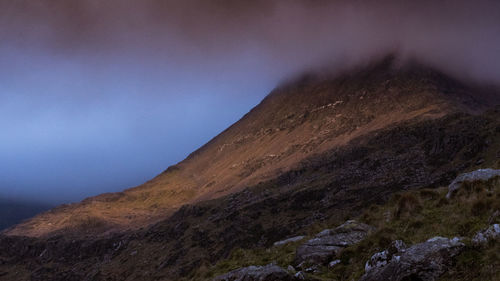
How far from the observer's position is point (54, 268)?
165 metres

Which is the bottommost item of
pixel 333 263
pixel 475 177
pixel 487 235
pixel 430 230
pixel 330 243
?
pixel 475 177

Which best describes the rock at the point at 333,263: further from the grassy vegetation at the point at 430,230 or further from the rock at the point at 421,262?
the rock at the point at 421,262

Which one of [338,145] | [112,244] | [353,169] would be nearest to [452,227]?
[353,169]

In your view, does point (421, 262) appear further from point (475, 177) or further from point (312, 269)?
point (475, 177)

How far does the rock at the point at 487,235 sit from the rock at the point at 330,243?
20.1 feet

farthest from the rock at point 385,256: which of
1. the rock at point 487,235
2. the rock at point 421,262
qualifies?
the rock at point 487,235

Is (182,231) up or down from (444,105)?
up

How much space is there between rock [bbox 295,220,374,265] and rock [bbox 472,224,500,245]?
6125 millimetres

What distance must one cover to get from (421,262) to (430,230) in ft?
13.7

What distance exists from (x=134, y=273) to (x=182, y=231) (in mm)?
29754

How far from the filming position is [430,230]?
606 inches

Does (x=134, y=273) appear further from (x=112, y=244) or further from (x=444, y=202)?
(x=444, y=202)

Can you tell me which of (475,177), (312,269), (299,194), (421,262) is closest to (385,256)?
(421,262)

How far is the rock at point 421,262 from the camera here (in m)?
11.5
